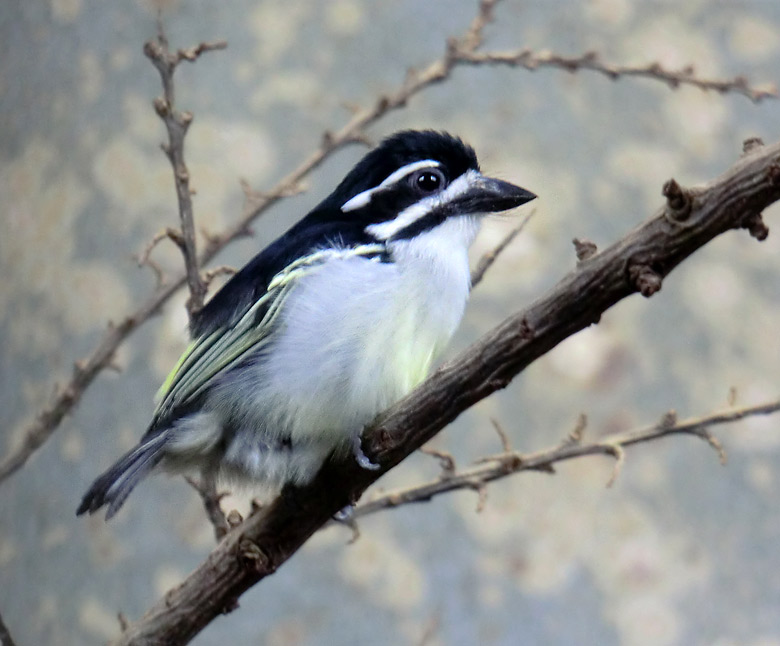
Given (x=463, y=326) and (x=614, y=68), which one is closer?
(x=614, y=68)

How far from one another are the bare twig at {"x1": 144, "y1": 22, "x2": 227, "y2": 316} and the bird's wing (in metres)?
0.10

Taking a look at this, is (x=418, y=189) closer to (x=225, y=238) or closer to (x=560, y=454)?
(x=225, y=238)

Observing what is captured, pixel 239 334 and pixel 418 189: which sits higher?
pixel 418 189

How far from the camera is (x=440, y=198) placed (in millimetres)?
2070

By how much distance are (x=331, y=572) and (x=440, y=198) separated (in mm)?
1653

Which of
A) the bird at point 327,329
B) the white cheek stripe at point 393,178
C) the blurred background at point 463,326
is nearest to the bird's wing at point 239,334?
the bird at point 327,329

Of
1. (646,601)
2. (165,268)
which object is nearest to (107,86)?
(165,268)

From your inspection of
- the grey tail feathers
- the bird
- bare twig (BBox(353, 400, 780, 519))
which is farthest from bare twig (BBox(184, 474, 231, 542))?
bare twig (BBox(353, 400, 780, 519))

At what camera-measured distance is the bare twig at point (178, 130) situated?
1788mm

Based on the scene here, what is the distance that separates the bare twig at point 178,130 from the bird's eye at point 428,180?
44cm

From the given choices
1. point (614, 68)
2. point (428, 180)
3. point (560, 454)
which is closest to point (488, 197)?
point (428, 180)

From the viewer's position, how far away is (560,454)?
1.84 m

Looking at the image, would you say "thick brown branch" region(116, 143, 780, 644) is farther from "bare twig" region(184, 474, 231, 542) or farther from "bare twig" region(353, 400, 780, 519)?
"bare twig" region(184, 474, 231, 542)

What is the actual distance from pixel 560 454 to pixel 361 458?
415 millimetres
